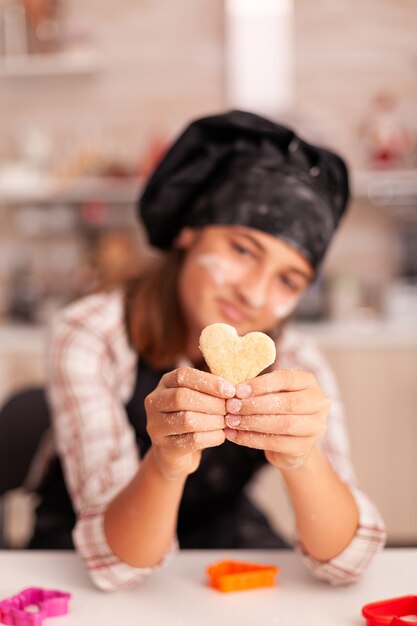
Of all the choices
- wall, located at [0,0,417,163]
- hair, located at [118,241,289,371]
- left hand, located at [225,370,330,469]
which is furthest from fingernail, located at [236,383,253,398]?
wall, located at [0,0,417,163]

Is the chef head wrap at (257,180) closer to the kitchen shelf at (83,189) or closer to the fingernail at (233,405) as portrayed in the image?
the fingernail at (233,405)

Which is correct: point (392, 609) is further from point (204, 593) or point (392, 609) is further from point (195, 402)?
point (195, 402)

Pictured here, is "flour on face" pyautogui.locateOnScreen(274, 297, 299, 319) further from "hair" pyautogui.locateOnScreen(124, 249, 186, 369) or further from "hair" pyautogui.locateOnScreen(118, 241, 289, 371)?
"hair" pyautogui.locateOnScreen(124, 249, 186, 369)

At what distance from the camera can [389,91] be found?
3.51 m

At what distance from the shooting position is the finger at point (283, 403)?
2.95 feet

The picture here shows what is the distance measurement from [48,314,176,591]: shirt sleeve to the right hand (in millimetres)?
229

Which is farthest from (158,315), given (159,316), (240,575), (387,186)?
(387,186)

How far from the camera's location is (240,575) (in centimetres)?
106

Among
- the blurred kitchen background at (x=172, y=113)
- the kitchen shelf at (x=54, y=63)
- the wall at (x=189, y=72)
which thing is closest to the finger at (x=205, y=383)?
the blurred kitchen background at (x=172, y=113)

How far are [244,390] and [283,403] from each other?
5 centimetres

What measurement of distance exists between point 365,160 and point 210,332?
8.77 ft

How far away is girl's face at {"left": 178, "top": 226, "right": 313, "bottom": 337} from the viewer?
1.38m

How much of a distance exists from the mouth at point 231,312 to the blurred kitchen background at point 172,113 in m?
1.89

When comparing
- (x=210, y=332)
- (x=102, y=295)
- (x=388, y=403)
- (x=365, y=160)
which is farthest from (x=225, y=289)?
(x=365, y=160)
